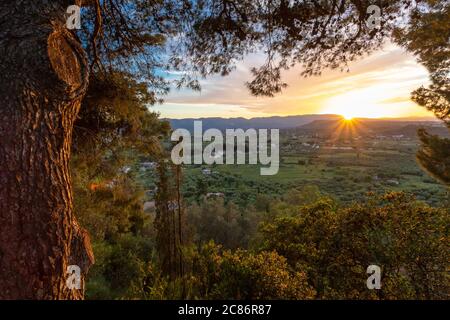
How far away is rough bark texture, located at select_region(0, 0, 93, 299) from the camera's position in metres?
1.72

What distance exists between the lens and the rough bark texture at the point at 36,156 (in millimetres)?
1719

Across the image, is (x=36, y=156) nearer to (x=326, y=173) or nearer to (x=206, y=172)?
(x=206, y=172)

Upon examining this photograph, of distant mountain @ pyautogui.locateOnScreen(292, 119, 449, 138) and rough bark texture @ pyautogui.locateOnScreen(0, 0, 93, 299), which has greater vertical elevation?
distant mountain @ pyautogui.locateOnScreen(292, 119, 449, 138)

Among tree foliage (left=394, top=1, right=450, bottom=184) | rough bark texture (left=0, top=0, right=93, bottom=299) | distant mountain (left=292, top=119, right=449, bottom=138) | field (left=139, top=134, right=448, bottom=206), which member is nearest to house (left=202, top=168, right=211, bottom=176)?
field (left=139, top=134, right=448, bottom=206)

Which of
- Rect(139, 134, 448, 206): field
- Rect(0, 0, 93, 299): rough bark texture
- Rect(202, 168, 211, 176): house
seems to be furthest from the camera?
Rect(202, 168, 211, 176): house

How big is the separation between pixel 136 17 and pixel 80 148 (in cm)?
208

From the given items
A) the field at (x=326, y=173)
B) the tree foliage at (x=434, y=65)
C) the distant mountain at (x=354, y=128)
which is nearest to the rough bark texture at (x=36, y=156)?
the tree foliage at (x=434, y=65)

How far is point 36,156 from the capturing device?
6.03ft

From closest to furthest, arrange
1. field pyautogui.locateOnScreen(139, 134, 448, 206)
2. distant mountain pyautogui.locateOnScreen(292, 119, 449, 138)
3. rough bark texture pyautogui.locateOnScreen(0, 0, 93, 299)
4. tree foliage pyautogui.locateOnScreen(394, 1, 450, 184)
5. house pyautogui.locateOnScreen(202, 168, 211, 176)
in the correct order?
rough bark texture pyautogui.locateOnScreen(0, 0, 93, 299), tree foliage pyautogui.locateOnScreen(394, 1, 450, 184), field pyautogui.locateOnScreen(139, 134, 448, 206), house pyautogui.locateOnScreen(202, 168, 211, 176), distant mountain pyautogui.locateOnScreen(292, 119, 449, 138)

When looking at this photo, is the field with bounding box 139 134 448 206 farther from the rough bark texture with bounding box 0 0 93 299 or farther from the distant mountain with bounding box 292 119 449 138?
the rough bark texture with bounding box 0 0 93 299

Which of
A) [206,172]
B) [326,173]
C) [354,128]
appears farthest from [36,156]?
[354,128]

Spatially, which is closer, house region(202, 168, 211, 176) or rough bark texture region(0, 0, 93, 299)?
rough bark texture region(0, 0, 93, 299)

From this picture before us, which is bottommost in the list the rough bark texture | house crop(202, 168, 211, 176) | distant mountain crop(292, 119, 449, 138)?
house crop(202, 168, 211, 176)

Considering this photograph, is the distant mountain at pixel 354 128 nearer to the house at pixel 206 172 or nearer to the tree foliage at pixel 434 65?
the house at pixel 206 172
